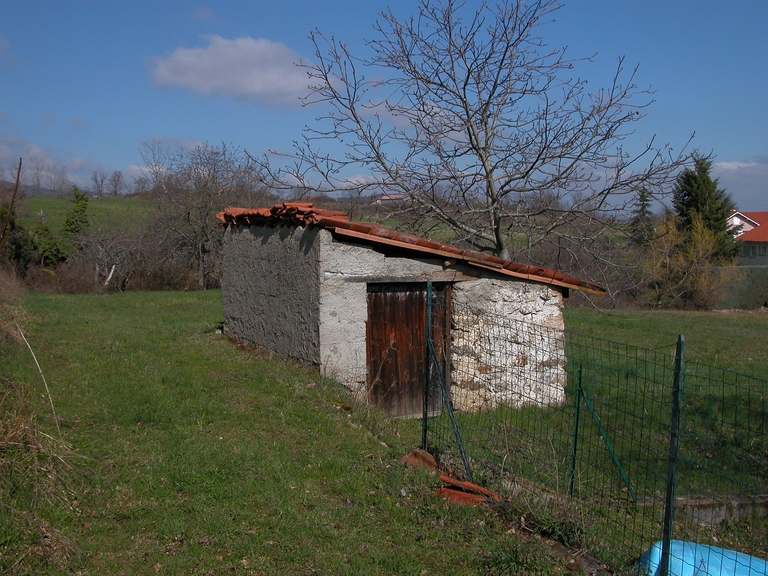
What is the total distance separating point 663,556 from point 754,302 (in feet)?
114

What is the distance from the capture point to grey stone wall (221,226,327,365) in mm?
8469

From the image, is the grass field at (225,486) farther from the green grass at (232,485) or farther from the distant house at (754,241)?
the distant house at (754,241)

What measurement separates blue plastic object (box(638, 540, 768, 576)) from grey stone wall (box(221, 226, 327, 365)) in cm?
512

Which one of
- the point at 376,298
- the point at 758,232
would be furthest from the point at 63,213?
the point at 758,232

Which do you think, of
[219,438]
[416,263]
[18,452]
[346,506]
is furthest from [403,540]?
[416,263]

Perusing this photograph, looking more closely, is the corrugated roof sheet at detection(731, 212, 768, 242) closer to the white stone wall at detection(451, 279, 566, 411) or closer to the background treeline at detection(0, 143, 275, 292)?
the background treeline at detection(0, 143, 275, 292)

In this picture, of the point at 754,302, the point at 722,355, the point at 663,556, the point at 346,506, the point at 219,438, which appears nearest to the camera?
the point at 663,556

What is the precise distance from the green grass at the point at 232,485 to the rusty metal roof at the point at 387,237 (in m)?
1.98

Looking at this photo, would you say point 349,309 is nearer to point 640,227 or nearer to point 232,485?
point 232,485

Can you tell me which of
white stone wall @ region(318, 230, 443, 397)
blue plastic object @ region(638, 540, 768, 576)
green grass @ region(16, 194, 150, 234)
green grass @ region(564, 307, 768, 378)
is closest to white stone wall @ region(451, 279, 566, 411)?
white stone wall @ region(318, 230, 443, 397)

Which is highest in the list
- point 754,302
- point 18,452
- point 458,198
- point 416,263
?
point 458,198

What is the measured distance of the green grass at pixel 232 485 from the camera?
3994 millimetres

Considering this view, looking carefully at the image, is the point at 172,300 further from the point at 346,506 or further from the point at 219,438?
the point at 346,506

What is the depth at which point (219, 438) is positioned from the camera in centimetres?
591
